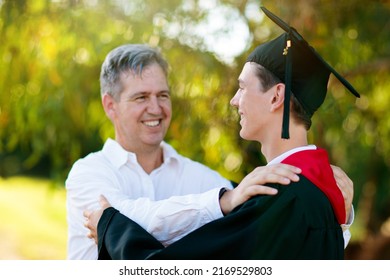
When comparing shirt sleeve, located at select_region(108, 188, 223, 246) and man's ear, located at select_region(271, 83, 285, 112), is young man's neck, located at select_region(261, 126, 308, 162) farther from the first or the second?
shirt sleeve, located at select_region(108, 188, 223, 246)

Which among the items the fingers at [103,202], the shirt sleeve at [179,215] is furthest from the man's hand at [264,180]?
the fingers at [103,202]

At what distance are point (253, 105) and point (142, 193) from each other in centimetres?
88

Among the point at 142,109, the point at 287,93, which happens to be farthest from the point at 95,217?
the point at 287,93

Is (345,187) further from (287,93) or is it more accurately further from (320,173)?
(287,93)

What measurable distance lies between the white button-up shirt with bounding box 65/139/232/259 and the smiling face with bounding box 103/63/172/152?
0.09m

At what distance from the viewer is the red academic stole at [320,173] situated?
230 centimetres

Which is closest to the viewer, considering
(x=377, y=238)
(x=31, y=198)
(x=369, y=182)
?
(x=369, y=182)

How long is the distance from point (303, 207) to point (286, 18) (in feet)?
8.83

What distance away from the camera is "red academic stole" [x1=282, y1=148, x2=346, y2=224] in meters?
2.30

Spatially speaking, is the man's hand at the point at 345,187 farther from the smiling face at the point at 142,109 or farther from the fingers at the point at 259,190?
the smiling face at the point at 142,109

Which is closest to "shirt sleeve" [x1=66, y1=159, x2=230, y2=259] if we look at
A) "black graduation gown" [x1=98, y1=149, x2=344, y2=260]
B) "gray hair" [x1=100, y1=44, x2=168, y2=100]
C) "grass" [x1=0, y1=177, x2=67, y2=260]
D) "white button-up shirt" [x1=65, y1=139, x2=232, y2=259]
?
"white button-up shirt" [x1=65, y1=139, x2=232, y2=259]

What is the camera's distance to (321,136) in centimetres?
486
